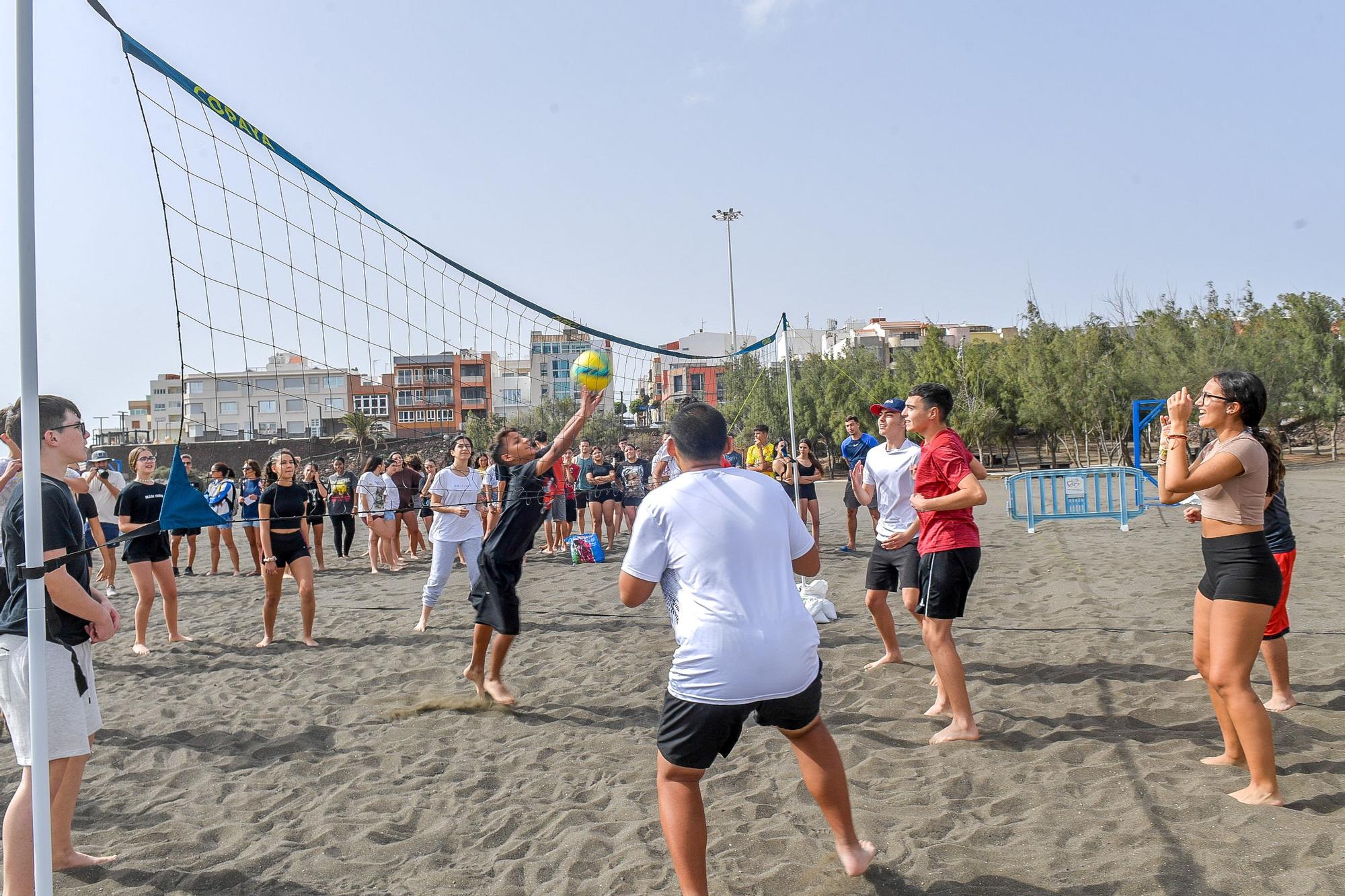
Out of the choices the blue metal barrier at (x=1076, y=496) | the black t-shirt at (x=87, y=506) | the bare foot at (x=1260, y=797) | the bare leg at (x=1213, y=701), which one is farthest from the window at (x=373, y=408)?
the blue metal barrier at (x=1076, y=496)

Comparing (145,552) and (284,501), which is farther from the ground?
(284,501)

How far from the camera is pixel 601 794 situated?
3650 millimetres

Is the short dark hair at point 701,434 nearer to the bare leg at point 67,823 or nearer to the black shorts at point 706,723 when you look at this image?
the black shorts at point 706,723

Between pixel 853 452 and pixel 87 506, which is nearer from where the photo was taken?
pixel 87 506

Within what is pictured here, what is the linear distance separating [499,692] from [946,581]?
8.33 ft

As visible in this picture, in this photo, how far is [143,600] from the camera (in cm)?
668

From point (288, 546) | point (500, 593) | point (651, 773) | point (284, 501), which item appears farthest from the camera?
point (284, 501)

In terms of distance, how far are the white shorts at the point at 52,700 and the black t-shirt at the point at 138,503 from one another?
4.81 metres

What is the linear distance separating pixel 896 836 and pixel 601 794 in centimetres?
121

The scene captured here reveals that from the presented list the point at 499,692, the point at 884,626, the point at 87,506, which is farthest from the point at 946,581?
the point at 87,506

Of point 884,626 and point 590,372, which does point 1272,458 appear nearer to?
point 884,626

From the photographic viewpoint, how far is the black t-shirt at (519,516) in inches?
193

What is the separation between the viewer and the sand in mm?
2943

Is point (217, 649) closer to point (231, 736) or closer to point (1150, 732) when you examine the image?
point (231, 736)
